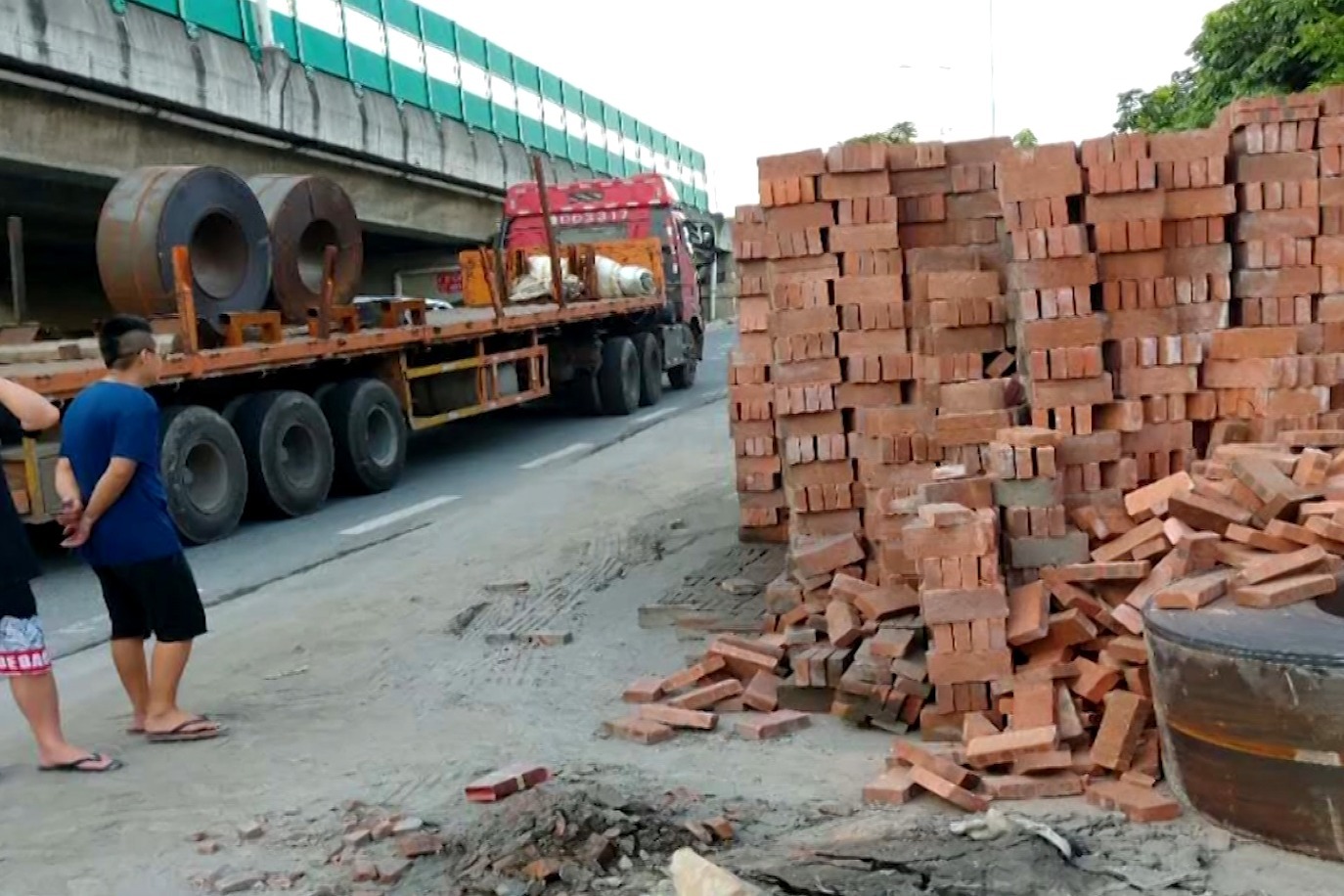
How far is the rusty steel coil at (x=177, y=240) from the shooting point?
418 inches

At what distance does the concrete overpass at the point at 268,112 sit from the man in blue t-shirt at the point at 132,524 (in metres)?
11.2

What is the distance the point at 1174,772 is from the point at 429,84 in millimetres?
23942

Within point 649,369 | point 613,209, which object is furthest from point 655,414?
point 613,209

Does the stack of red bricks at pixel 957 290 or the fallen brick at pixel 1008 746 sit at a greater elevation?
the stack of red bricks at pixel 957 290

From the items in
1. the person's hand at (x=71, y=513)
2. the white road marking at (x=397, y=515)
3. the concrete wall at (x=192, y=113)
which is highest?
the concrete wall at (x=192, y=113)

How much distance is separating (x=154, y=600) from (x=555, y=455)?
31.2ft

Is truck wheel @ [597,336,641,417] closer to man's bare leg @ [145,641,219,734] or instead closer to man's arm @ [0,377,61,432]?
man's bare leg @ [145,641,219,734]

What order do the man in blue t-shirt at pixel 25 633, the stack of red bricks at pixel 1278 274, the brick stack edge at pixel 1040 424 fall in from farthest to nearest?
the stack of red bricks at pixel 1278 274 → the man in blue t-shirt at pixel 25 633 → the brick stack edge at pixel 1040 424

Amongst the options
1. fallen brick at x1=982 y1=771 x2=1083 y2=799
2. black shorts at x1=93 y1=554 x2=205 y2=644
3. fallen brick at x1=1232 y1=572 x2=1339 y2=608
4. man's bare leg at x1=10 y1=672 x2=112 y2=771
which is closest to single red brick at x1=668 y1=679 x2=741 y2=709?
fallen brick at x1=982 y1=771 x2=1083 y2=799

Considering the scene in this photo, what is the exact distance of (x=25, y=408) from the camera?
523cm

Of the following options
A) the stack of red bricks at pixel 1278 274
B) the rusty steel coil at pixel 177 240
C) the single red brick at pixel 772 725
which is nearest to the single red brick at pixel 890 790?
the single red brick at pixel 772 725

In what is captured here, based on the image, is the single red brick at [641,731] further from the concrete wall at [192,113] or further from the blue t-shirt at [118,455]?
the concrete wall at [192,113]

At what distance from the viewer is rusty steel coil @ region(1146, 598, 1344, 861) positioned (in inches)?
155

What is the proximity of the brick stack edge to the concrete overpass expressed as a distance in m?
11.8
